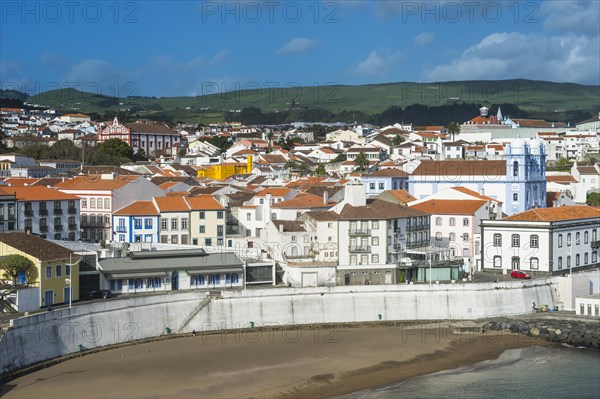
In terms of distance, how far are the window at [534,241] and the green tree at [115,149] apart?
6121cm

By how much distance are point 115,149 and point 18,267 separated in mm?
69016

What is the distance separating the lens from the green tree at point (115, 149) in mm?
104331

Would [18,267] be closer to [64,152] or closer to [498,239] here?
[498,239]

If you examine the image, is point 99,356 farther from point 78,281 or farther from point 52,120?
point 52,120

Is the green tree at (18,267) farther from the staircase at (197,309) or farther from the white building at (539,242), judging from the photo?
the white building at (539,242)

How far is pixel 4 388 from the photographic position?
3186cm

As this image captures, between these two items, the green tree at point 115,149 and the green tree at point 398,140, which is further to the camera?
the green tree at point 398,140

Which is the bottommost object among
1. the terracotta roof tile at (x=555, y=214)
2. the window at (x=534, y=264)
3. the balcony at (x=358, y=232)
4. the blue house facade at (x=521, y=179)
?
the window at (x=534, y=264)

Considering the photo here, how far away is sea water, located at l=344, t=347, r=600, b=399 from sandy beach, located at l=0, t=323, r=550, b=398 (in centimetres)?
80

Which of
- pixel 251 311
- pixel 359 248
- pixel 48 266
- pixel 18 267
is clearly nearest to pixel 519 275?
pixel 359 248

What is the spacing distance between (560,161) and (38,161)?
5477cm

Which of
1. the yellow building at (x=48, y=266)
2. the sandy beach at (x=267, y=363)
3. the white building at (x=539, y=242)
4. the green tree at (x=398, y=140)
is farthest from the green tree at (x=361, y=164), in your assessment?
the yellow building at (x=48, y=266)

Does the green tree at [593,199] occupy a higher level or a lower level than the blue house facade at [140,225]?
higher

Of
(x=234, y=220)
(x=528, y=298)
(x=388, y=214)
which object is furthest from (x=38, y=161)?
(x=528, y=298)
